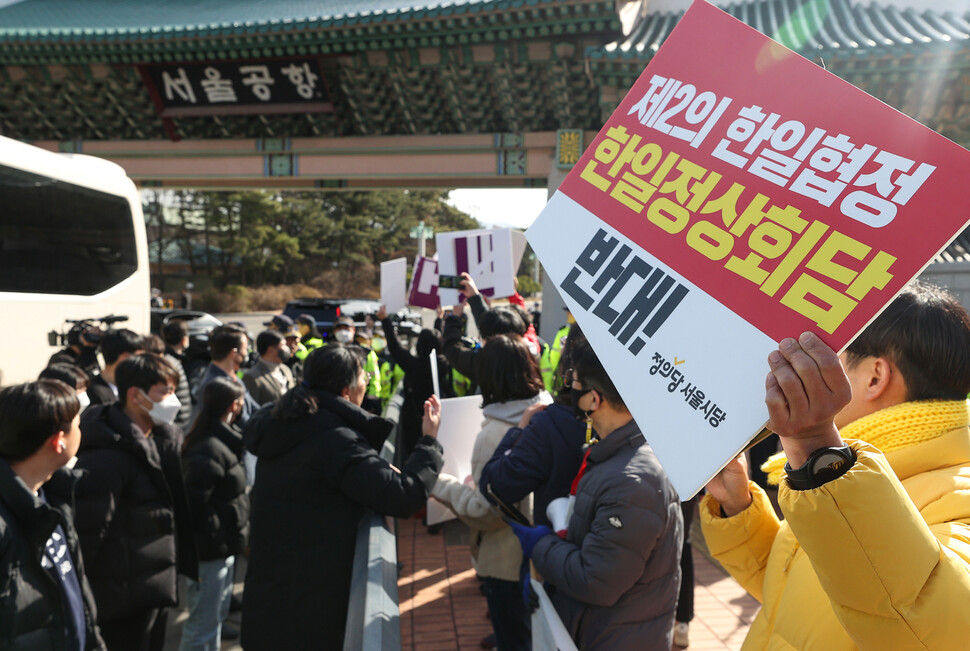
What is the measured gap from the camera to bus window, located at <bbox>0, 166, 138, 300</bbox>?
17.9 feet

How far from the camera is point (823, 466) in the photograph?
86 centimetres

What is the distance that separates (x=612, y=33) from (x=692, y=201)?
24.0 feet

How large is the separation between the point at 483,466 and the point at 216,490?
1304 mm

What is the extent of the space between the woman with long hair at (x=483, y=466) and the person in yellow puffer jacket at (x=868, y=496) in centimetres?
129

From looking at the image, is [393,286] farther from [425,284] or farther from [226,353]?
[226,353]

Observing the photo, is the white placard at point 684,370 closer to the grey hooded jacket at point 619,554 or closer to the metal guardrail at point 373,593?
the grey hooded jacket at point 619,554

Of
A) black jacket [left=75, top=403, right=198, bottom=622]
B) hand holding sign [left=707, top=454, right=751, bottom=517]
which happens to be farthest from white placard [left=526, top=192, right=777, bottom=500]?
black jacket [left=75, top=403, right=198, bottom=622]

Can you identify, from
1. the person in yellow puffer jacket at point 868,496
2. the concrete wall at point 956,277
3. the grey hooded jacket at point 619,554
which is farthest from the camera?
the concrete wall at point 956,277

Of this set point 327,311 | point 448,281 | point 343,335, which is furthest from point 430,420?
point 327,311

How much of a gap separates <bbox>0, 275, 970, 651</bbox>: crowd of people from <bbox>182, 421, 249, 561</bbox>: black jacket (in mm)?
10

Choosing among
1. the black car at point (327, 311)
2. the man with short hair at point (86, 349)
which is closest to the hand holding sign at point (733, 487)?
the man with short hair at point (86, 349)

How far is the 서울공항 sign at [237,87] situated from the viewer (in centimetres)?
878

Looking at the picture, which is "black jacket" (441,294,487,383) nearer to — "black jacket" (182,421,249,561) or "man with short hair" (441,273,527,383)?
"man with short hair" (441,273,527,383)

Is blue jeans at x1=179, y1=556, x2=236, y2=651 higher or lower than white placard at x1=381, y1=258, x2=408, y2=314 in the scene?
lower
